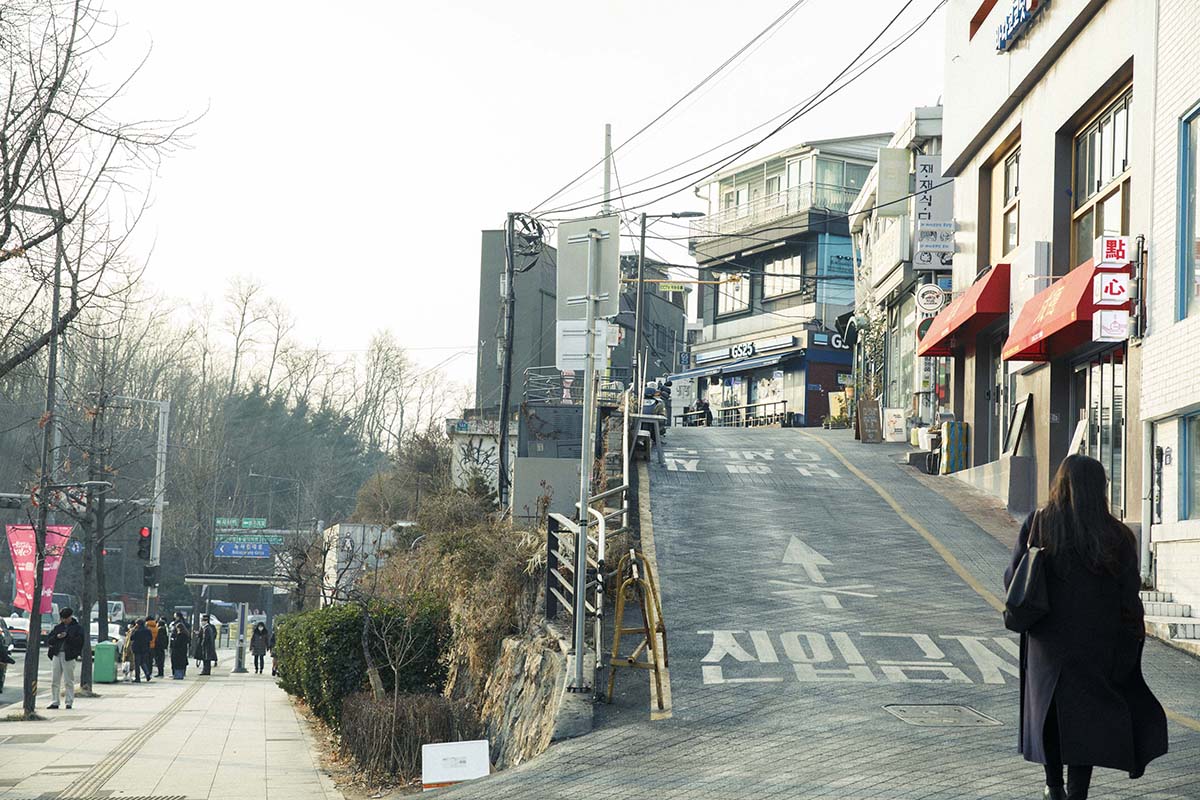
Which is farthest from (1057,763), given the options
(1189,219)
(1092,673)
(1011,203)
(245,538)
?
(245,538)

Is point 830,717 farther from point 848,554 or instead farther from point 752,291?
point 752,291

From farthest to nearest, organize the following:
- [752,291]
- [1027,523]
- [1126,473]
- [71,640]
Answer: [752,291] < [71,640] < [1126,473] < [1027,523]

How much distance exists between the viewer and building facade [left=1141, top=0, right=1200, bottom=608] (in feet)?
47.1

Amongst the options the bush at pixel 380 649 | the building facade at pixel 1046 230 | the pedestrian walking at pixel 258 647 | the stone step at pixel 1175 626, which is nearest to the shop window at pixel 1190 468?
the stone step at pixel 1175 626

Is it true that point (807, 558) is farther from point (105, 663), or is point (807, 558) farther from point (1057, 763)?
point (105, 663)

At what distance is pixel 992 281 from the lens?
80.2 feet

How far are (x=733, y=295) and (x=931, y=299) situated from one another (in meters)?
36.4

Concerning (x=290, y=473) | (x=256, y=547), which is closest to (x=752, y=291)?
(x=256, y=547)

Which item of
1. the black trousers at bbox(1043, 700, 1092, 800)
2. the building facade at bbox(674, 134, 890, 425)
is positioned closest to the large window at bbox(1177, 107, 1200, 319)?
the black trousers at bbox(1043, 700, 1092, 800)

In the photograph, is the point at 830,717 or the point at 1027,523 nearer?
the point at 1027,523

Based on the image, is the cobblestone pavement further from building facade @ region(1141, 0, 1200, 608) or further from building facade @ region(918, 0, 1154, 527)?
building facade @ region(918, 0, 1154, 527)

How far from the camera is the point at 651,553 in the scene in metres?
17.1

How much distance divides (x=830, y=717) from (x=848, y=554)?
300 inches

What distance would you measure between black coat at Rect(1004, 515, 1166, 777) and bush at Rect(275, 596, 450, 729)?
31.5ft
